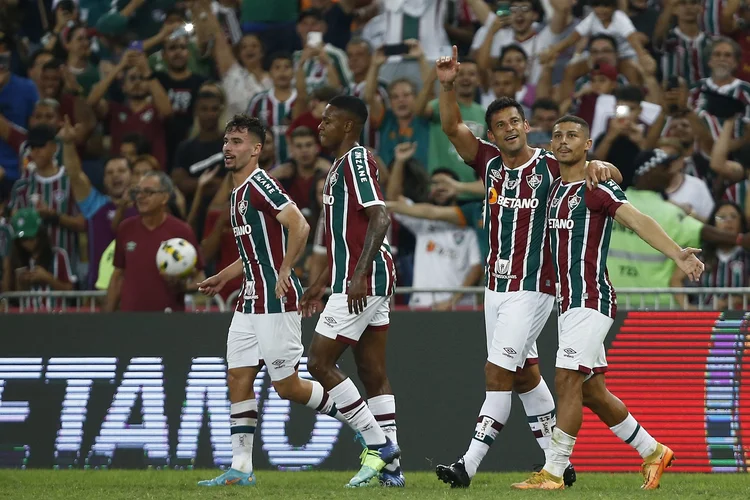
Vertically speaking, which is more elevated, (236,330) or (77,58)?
(77,58)

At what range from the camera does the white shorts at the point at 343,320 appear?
846cm

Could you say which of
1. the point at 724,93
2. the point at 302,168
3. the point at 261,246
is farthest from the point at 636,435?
the point at 724,93

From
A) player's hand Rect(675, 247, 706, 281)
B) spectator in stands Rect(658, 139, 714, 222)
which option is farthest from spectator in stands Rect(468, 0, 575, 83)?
player's hand Rect(675, 247, 706, 281)

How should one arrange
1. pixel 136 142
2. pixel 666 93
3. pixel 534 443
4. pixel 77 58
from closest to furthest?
pixel 534 443
pixel 666 93
pixel 136 142
pixel 77 58

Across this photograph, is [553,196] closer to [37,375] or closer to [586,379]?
[586,379]

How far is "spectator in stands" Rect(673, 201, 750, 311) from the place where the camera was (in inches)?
458

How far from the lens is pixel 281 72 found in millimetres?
14398

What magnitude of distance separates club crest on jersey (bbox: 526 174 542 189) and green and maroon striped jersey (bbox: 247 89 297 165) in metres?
5.98

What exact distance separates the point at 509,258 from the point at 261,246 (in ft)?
5.66

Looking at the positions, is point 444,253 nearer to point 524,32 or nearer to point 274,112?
point 274,112

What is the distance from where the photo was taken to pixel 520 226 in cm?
849

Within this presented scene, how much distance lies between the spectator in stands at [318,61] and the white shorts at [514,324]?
6277 millimetres

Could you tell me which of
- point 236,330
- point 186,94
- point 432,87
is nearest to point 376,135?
point 432,87

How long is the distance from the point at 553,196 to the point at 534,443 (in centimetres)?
264
